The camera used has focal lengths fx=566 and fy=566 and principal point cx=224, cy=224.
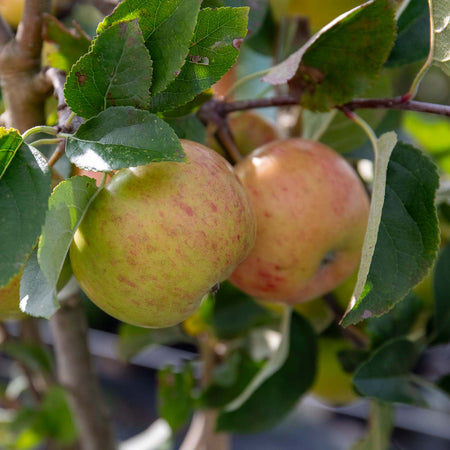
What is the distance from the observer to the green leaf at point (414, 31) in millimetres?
523

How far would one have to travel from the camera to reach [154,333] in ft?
2.83

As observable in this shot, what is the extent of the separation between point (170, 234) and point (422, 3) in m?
0.35

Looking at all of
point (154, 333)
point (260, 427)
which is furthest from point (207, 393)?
point (154, 333)

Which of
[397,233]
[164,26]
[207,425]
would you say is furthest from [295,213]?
[207,425]

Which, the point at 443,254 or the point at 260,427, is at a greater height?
the point at 443,254

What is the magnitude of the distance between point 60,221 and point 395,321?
40 cm

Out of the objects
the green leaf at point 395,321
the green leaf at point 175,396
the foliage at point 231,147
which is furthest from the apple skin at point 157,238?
the green leaf at point 175,396

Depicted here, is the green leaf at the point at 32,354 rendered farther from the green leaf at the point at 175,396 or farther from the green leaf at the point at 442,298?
the green leaf at the point at 442,298

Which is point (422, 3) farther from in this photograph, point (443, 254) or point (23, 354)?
point (23, 354)

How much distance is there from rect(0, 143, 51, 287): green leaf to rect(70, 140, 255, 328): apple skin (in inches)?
1.8

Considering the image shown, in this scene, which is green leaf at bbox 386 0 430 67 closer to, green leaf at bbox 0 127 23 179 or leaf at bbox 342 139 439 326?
leaf at bbox 342 139 439 326

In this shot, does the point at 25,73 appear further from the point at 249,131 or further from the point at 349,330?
the point at 349,330

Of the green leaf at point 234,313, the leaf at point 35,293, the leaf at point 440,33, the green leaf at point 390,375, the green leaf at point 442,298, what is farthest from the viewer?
the green leaf at point 234,313

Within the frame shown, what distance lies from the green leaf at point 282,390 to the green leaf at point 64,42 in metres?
0.38
